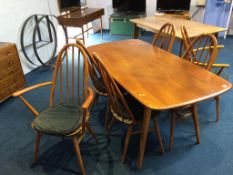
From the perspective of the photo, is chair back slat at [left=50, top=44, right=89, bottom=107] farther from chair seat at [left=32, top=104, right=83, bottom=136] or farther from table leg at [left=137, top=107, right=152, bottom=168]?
table leg at [left=137, top=107, right=152, bottom=168]

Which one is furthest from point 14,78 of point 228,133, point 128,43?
point 228,133

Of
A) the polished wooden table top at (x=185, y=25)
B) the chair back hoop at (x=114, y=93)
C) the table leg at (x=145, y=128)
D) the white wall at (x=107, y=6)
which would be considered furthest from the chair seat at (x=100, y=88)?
the white wall at (x=107, y=6)

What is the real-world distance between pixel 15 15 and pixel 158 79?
2436 millimetres

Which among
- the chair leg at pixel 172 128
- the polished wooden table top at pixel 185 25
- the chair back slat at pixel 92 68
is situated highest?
the polished wooden table top at pixel 185 25

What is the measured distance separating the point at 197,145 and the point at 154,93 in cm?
91

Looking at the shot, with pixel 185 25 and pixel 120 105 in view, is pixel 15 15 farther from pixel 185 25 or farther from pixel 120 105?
pixel 185 25

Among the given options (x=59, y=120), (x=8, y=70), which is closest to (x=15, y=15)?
(x=8, y=70)

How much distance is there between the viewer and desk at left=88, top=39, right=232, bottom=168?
124 cm

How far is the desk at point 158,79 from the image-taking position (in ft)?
4.08

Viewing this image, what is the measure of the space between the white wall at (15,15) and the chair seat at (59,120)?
1747mm

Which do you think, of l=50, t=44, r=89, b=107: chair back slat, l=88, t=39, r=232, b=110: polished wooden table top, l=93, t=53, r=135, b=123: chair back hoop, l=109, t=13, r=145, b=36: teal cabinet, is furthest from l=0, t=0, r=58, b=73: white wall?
l=93, t=53, r=135, b=123: chair back hoop

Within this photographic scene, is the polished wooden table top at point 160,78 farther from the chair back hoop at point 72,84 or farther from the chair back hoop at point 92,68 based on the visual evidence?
the chair back hoop at point 72,84

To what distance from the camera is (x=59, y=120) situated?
153 centimetres

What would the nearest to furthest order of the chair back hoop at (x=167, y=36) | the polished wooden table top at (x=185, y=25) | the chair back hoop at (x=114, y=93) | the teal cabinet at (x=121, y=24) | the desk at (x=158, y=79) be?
the desk at (x=158, y=79) → the chair back hoop at (x=114, y=93) → the chair back hoop at (x=167, y=36) → the polished wooden table top at (x=185, y=25) → the teal cabinet at (x=121, y=24)
